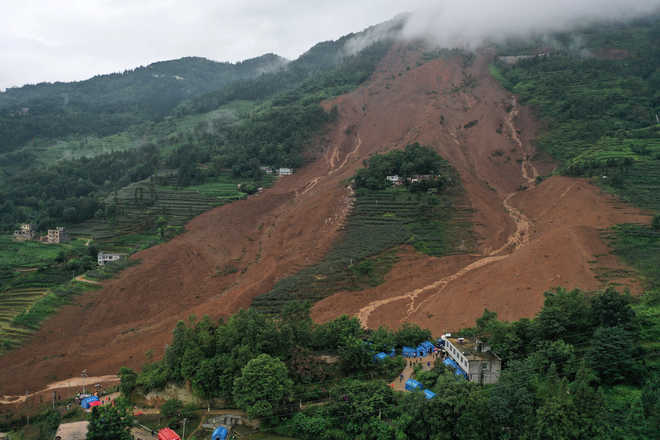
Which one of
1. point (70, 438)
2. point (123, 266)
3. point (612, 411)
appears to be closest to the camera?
point (612, 411)

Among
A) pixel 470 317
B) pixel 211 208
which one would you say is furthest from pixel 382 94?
pixel 470 317

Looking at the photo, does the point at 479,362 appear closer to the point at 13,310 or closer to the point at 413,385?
the point at 413,385

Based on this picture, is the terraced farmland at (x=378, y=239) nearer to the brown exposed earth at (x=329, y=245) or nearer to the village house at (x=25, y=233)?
the brown exposed earth at (x=329, y=245)

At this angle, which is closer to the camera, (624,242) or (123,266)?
(624,242)

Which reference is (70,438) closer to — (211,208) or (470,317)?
(470,317)

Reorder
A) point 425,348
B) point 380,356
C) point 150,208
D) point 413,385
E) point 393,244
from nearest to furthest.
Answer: point 413,385 < point 380,356 < point 425,348 < point 393,244 < point 150,208

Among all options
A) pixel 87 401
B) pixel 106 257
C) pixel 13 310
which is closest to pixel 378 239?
pixel 87 401
